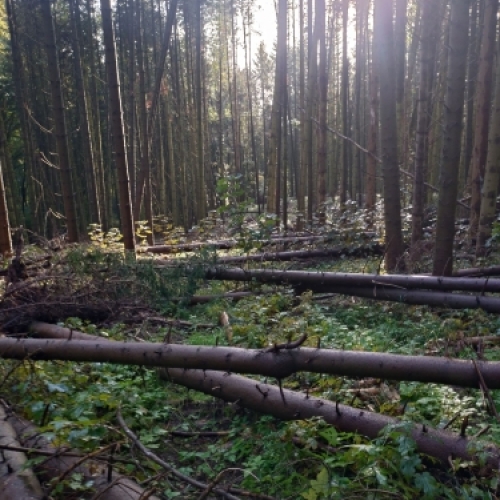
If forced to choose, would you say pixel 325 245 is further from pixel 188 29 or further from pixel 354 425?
pixel 188 29

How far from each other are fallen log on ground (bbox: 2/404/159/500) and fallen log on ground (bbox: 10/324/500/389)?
93 cm

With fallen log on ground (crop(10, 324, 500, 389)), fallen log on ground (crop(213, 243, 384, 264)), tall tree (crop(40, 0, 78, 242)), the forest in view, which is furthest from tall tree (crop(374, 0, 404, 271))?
tall tree (crop(40, 0, 78, 242))

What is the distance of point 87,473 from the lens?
2756mm

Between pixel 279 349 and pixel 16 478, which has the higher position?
pixel 279 349

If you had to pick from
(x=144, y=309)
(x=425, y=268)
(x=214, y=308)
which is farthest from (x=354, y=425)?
(x=425, y=268)

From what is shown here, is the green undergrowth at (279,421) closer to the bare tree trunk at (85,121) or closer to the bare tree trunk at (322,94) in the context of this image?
the bare tree trunk at (322,94)

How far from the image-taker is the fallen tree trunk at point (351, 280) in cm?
564

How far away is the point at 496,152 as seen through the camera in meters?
8.08

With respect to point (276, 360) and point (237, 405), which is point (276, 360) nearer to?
point (276, 360)

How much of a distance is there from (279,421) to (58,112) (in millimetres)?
7661

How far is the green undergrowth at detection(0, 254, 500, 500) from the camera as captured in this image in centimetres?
271

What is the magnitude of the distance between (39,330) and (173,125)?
21725 millimetres

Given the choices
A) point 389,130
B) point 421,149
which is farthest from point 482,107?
point 389,130

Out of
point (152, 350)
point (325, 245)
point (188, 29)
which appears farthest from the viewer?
point (188, 29)
